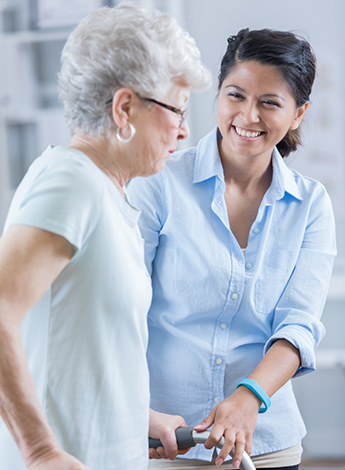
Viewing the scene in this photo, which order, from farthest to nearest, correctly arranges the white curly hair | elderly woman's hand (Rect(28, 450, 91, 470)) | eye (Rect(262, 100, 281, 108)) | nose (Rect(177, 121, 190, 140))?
1. eye (Rect(262, 100, 281, 108))
2. nose (Rect(177, 121, 190, 140))
3. the white curly hair
4. elderly woman's hand (Rect(28, 450, 91, 470))

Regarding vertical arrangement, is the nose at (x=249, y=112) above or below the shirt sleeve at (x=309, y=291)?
above

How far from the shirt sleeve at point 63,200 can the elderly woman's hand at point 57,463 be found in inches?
10.8

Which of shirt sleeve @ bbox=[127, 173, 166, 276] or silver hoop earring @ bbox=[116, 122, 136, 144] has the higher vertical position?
silver hoop earring @ bbox=[116, 122, 136, 144]

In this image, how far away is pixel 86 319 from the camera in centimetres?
92

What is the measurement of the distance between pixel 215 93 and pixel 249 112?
65.2 inches

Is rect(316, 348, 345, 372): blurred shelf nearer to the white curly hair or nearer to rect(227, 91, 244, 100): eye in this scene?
rect(227, 91, 244, 100): eye

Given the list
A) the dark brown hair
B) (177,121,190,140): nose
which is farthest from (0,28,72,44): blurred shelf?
(177,121,190,140): nose

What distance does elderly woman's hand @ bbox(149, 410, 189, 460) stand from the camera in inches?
48.3

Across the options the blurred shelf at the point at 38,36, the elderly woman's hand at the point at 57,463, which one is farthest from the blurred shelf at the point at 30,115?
the elderly woman's hand at the point at 57,463

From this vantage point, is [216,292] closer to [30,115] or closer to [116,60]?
[116,60]

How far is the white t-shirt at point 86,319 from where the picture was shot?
2.87 feet

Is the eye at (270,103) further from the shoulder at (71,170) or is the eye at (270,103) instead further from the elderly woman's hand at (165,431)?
the elderly woman's hand at (165,431)

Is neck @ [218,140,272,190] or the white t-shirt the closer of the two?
the white t-shirt

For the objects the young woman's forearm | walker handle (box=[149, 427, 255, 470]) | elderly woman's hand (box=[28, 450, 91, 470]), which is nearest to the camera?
elderly woman's hand (box=[28, 450, 91, 470])
